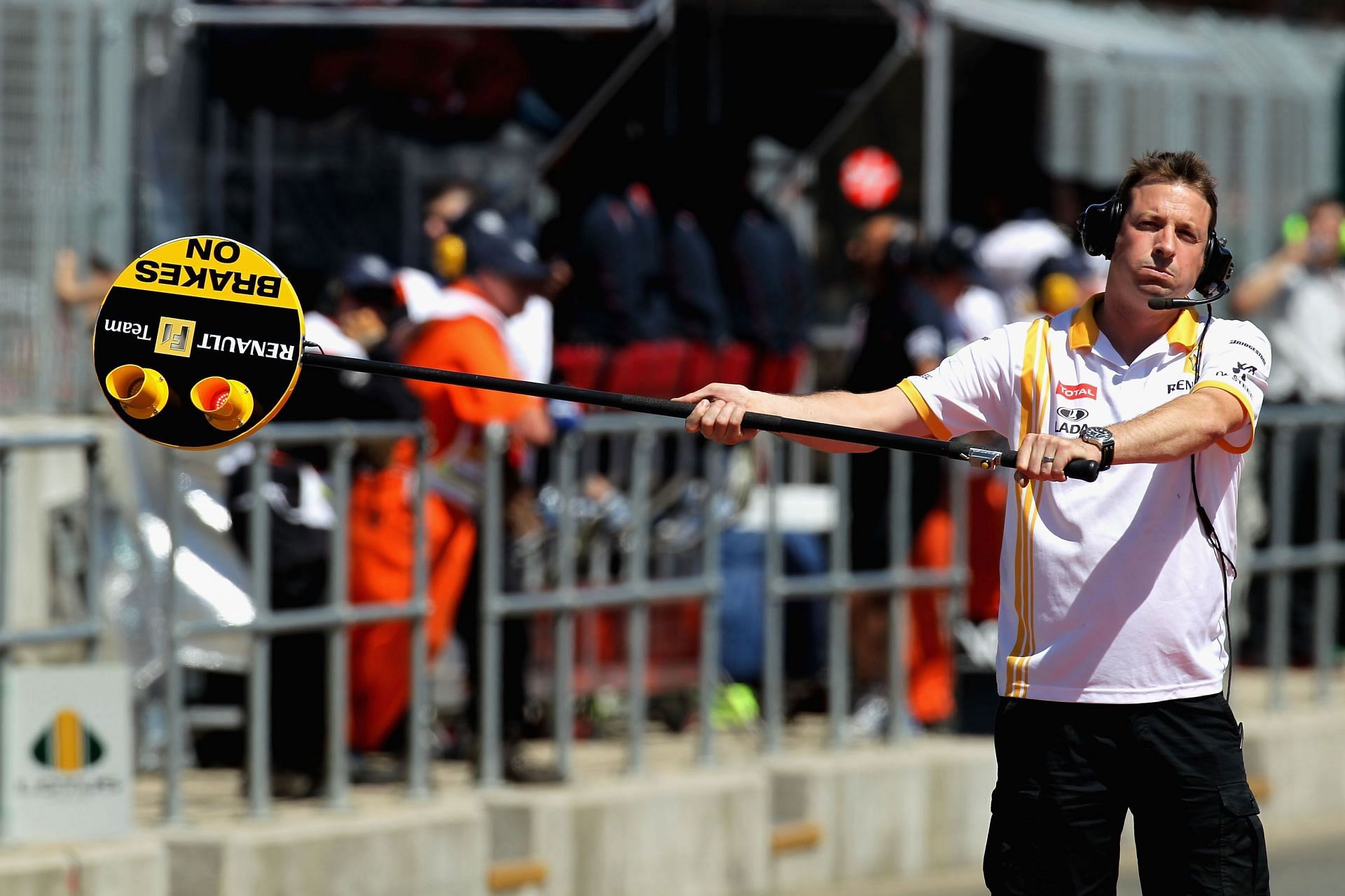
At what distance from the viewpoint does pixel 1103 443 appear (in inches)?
174

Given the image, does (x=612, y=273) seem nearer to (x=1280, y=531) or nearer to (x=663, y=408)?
(x=1280, y=531)

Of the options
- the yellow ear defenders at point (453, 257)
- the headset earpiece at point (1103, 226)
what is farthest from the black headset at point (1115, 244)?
the yellow ear defenders at point (453, 257)

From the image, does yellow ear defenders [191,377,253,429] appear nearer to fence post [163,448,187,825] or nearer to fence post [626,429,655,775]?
fence post [163,448,187,825]

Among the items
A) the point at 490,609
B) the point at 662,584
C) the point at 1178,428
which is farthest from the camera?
the point at 662,584

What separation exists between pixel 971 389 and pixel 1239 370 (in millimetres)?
514

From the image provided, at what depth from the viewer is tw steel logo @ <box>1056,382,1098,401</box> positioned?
189 inches

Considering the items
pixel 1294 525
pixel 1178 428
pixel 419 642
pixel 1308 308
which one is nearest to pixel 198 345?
pixel 1178 428

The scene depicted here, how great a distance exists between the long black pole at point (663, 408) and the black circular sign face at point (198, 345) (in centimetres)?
9

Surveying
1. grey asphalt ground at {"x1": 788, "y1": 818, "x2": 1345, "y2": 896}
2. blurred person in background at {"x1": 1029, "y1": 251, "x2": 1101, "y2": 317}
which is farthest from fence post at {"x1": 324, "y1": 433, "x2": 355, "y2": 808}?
blurred person in background at {"x1": 1029, "y1": 251, "x2": 1101, "y2": 317}

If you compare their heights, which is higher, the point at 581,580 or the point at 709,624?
the point at 581,580

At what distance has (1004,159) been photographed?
46.3 ft

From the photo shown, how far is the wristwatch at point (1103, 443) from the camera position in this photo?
4.40 meters

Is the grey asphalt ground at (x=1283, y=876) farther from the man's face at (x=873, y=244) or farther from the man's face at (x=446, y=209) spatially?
the man's face at (x=446, y=209)

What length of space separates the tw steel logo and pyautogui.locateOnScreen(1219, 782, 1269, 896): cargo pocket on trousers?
78 centimetres
